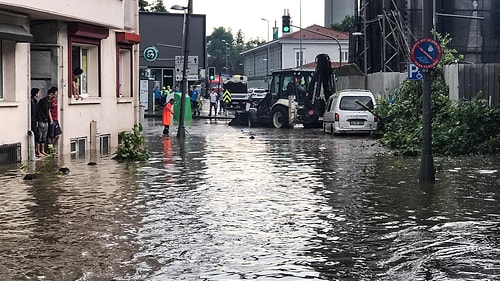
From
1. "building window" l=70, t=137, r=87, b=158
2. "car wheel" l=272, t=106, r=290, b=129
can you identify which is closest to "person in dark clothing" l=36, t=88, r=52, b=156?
"building window" l=70, t=137, r=87, b=158

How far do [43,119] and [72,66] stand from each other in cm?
304

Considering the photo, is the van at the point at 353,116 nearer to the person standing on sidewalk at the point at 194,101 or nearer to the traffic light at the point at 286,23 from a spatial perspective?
the traffic light at the point at 286,23

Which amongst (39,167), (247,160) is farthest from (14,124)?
(247,160)

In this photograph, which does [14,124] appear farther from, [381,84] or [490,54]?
[490,54]

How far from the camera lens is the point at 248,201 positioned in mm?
13906

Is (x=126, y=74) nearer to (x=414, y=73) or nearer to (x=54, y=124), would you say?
(x=54, y=124)

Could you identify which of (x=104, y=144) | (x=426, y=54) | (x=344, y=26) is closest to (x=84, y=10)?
(x=104, y=144)

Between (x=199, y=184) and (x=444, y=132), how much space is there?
9429mm

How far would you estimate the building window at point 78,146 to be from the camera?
24.2 meters

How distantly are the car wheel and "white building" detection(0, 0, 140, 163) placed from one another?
506 inches

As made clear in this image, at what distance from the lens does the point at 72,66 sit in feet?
80.7

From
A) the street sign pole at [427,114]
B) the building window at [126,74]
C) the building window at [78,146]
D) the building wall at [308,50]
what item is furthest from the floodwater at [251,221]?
the building wall at [308,50]

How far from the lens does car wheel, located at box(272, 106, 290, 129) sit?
41766mm

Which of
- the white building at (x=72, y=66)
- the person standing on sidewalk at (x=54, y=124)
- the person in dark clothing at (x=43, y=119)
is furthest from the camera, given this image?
the person standing on sidewalk at (x=54, y=124)
